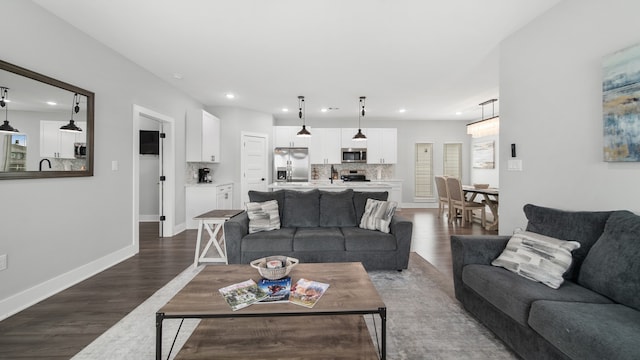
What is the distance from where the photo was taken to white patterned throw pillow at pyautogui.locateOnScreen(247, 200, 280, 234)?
326 centimetres

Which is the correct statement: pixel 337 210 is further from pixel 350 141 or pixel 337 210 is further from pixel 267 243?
pixel 350 141

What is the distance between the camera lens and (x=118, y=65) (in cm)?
354

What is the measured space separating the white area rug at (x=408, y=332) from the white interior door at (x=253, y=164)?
4.03 m

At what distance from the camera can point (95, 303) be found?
2436mm

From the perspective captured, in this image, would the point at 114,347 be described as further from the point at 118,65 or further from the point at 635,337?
the point at 118,65

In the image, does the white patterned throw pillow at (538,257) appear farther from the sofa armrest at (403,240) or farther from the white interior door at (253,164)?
the white interior door at (253,164)

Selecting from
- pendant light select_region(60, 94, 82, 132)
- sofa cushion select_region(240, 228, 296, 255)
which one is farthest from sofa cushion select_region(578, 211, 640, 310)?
pendant light select_region(60, 94, 82, 132)

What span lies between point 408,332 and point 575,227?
1.40 meters

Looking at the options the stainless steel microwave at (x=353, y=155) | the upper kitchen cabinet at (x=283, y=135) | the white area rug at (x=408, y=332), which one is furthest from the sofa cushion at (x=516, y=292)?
the upper kitchen cabinet at (x=283, y=135)

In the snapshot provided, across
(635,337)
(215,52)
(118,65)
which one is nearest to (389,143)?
(215,52)

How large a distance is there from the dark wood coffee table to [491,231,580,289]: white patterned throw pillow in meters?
1.09

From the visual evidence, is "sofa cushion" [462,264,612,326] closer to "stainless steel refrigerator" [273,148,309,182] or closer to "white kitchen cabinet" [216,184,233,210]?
"white kitchen cabinet" [216,184,233,210]

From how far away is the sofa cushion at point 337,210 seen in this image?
11.8 ft

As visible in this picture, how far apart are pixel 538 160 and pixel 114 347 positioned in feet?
12.7
